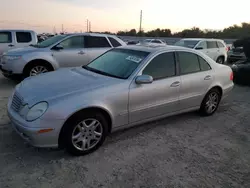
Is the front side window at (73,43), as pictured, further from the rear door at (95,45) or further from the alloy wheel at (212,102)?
the alloy wheel at (212,102)

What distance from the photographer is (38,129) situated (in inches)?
119

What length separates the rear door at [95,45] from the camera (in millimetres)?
8023

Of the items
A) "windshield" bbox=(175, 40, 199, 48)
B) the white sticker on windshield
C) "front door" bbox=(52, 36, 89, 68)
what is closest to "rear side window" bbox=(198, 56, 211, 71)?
the white sticker on windshield

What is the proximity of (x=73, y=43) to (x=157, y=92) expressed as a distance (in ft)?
15.4

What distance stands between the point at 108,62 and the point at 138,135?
56.2 inches

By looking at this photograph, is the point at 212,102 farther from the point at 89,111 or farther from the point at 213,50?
the point at 213,50

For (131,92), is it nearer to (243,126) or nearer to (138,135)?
(138,135)

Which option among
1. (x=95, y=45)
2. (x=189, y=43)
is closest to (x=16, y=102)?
(x=95, y=45)

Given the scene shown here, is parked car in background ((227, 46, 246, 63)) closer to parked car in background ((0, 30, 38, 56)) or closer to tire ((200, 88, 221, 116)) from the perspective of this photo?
tire ((200, 88, 221, 116))

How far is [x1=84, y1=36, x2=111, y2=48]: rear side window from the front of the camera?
8.07 meters

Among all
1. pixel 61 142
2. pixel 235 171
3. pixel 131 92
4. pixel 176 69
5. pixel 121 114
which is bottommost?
pixel 235 171

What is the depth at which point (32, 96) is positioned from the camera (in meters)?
3.29

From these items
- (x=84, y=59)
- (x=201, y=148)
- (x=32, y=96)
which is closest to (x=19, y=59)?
(x=84, y=59)

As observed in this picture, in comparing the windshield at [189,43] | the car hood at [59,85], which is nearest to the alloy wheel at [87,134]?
the car hood at [59,85]
